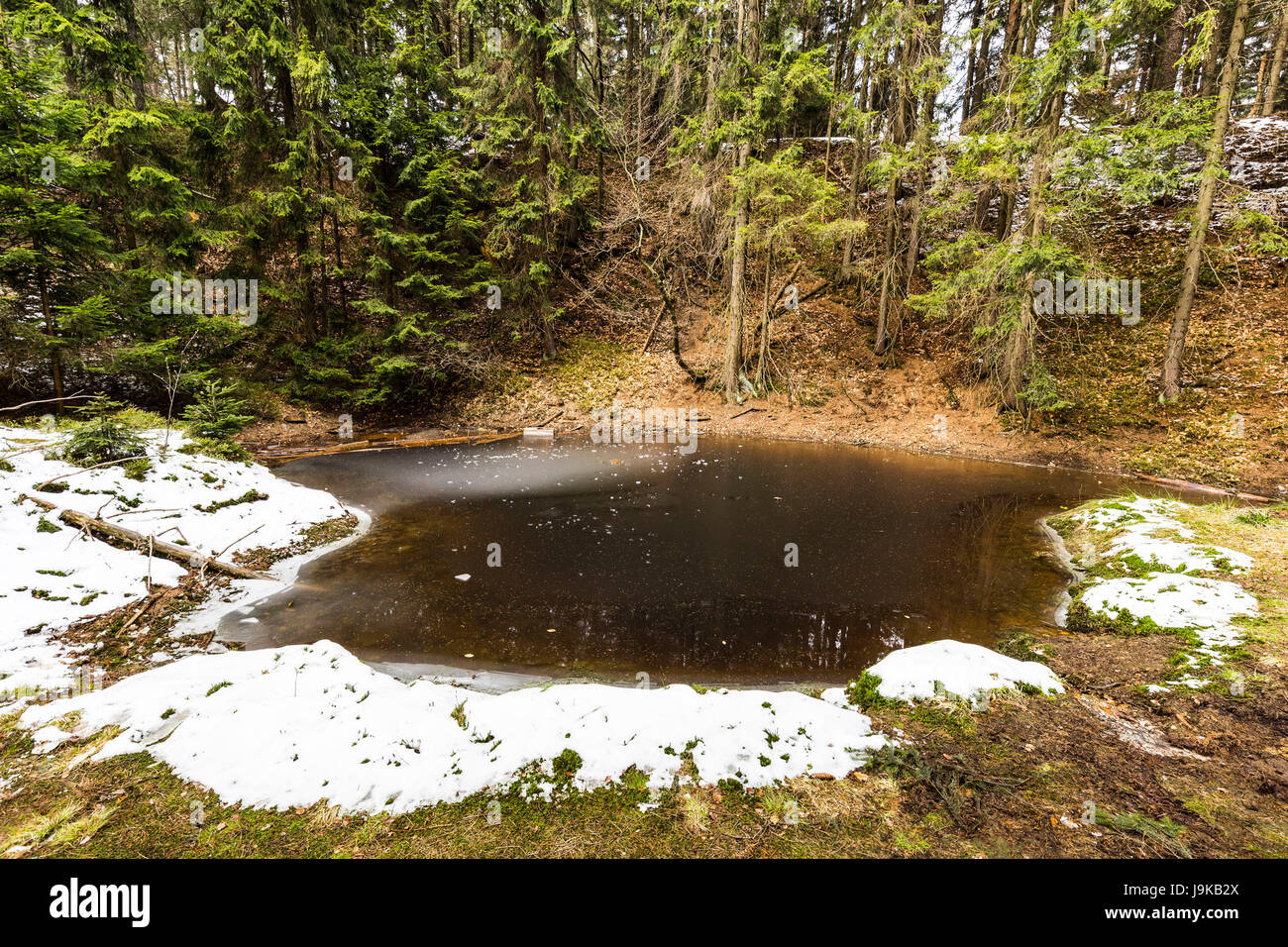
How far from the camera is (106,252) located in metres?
9.33

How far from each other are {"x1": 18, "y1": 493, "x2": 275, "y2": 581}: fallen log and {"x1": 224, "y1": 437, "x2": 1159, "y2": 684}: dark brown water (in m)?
0.74

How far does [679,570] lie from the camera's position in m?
6.24

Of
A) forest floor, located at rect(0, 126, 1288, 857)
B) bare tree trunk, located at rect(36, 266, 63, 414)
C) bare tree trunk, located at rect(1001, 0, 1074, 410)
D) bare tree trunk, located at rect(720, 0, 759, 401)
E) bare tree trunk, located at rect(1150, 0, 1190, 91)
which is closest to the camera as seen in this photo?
forest floor, located at rect(0, 126, 1288, 857)

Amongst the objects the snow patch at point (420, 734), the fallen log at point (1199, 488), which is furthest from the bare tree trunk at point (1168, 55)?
the snow patch at point (420, 734)

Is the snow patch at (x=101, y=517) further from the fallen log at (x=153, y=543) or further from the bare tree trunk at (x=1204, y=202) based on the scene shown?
the bare tree trunk at (x=1204, y=202)

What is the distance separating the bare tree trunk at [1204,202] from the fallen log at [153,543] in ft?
59.6

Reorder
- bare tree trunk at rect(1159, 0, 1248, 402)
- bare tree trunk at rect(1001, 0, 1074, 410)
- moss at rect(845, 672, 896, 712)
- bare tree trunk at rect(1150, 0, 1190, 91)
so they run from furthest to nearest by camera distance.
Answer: bare tree trunk at rect(1150, 0, 1190, 91), bare tree trunk at rect(1001, 0, 1074, 410), bare tree trunk at rect(1159, 0, 1248, 402), moss at rect(845, 672, 896, 712)

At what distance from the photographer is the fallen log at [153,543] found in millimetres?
5188

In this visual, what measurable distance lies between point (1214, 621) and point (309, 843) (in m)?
6.67

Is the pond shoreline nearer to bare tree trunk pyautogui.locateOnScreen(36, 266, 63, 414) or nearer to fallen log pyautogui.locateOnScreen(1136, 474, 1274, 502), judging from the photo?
fallen log pyautogui.locateOnScreen(1136, 474, 1274, 502)

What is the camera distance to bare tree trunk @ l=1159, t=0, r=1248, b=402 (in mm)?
10070

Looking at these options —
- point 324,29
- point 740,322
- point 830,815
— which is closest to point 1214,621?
point 830,815

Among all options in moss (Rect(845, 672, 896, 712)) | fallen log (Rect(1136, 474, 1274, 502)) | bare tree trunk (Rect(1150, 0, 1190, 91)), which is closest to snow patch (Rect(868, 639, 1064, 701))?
moss (Rect(845, 672, 896, 712))
